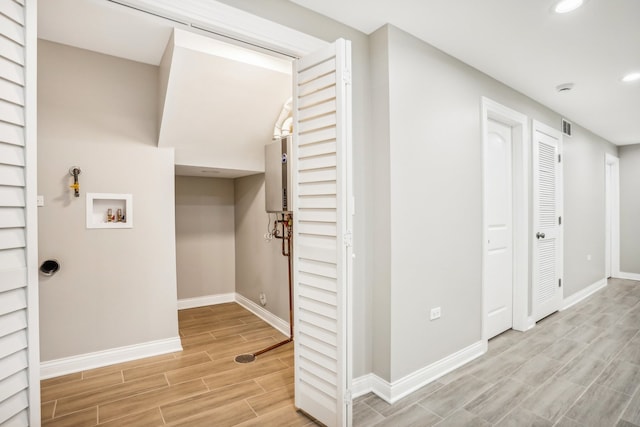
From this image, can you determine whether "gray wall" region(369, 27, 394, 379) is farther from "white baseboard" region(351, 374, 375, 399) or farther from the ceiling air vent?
the ceiling air vent

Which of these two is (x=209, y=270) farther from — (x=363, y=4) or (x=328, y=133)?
(x=363, y=4)

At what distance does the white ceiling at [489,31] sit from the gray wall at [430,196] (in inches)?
6.8

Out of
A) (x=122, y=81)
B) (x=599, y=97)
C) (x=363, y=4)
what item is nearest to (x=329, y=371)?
(x=363, y=4)

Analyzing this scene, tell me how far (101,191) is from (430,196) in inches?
103

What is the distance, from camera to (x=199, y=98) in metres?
2.68

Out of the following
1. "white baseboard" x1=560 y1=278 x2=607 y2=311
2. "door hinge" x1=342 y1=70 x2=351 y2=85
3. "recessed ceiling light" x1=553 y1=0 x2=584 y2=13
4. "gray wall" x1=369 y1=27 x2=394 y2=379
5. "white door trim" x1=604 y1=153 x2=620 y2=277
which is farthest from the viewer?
"white door trim" x1=604 y1=153 x2=620 y2=277

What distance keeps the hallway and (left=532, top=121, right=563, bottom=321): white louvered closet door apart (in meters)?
0.44

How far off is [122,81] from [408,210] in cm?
260

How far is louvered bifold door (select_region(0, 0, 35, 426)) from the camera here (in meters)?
1.04

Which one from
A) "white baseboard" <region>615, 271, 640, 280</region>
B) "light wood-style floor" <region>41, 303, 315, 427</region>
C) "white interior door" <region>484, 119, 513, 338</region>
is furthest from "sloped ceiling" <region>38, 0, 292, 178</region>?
"white baseboard" <region>615, 271, 640, 280</region>

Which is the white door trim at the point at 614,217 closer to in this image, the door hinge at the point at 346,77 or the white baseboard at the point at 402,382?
the white baseboard at the point at 402,382

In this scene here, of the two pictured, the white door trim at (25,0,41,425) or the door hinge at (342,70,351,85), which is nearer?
the white door trim at (25,0,41,425)

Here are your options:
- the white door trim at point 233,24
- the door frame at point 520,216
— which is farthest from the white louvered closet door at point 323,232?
the door frame at point 520,216

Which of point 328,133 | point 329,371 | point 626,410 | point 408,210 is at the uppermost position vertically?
point 328,133
